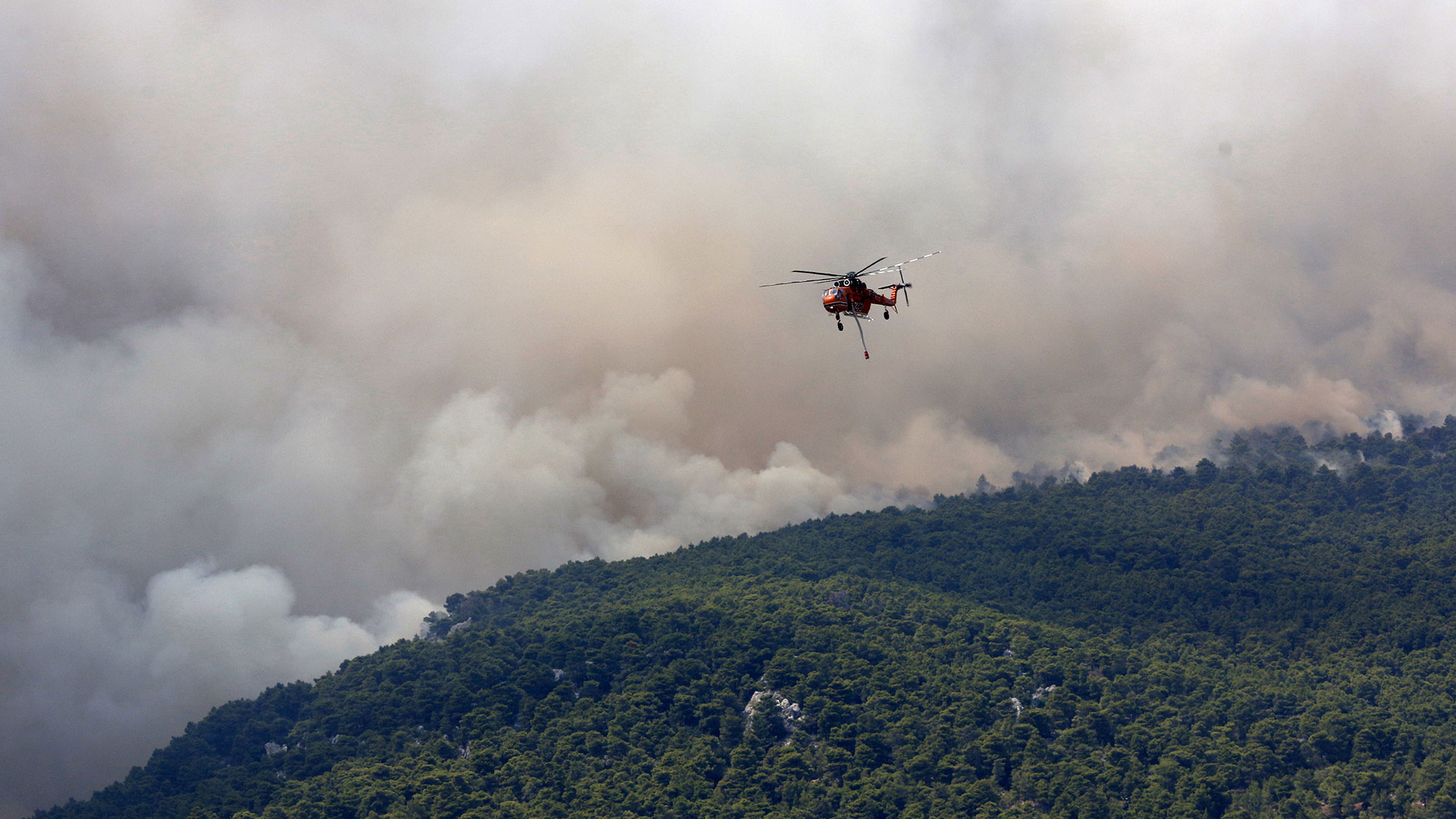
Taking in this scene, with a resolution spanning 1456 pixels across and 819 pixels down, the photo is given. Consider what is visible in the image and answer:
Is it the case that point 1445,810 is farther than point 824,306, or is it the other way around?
point 1445,810

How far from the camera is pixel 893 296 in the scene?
5413 inches

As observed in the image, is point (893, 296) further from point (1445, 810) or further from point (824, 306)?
point (1445, 810)

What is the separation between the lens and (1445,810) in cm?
19912

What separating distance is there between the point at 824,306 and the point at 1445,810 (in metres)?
129

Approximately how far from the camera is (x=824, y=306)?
13100 cm

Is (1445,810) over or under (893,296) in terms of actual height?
under

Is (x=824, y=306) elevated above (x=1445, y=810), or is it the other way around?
(x=824, y=306)

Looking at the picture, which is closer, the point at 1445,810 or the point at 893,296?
the point at 893,296

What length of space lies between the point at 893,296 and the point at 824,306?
9.61 m

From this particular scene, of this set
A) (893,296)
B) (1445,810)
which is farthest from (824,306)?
(1445,810)
